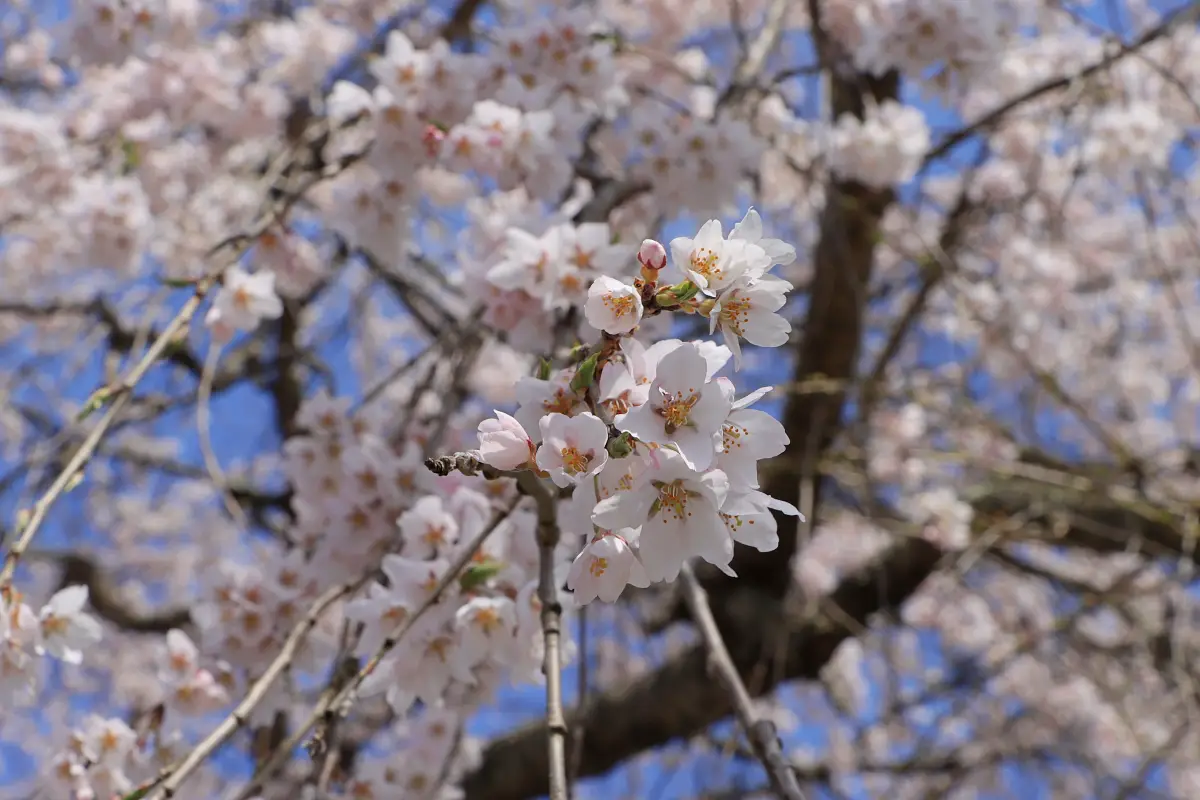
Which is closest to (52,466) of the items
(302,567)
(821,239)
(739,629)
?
(302,567)

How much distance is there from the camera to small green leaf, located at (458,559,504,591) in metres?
1.03

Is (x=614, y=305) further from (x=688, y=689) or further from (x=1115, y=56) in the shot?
(x=688, y=689)

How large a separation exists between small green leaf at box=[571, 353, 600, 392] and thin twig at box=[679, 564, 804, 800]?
1.28 feet

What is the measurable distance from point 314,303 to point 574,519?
390cm

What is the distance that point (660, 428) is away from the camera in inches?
27.2

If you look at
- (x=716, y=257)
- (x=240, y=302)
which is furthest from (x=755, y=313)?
(x=240, y=302)

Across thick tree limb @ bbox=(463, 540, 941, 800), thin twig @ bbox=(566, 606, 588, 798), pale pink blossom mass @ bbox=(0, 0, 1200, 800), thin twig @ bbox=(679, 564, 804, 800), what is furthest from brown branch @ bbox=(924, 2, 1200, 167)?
thin twig @ bbox=(566, 606, 588, 798)

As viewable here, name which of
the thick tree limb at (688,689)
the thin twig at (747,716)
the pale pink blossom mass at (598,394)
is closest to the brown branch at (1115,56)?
the pale pink blossom mass at (598,394)

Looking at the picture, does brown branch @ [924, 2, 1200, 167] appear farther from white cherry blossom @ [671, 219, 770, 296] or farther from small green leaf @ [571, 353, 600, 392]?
small green leaf @ [571, 353, 600, 392]

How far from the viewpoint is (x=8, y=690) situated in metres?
1.11

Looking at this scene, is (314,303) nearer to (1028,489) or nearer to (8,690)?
(1028,489)

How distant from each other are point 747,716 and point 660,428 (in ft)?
1.30

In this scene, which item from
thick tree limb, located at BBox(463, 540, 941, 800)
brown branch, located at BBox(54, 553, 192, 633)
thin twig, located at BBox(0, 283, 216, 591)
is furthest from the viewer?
brown branch, located at BBox(54, 553, 192, 633)

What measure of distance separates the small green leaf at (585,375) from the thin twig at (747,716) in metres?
0.39
